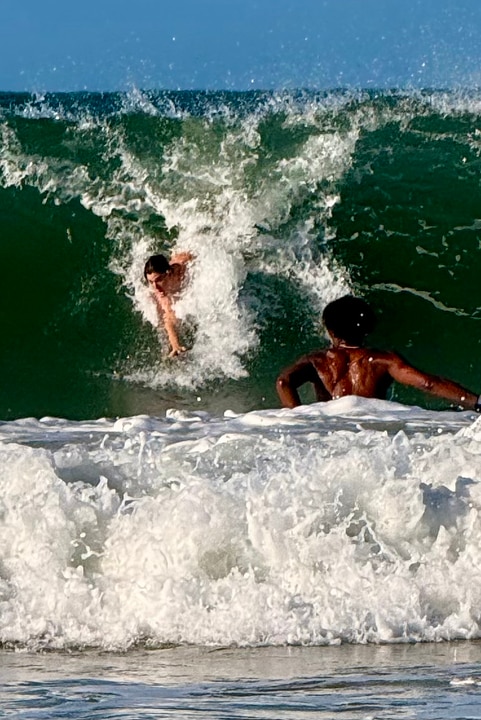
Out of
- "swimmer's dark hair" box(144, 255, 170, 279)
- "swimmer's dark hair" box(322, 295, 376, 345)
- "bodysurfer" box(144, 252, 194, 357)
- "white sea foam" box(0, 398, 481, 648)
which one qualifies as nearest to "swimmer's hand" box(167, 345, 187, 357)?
"bodysurfer" box(144, 252, 194, 357)

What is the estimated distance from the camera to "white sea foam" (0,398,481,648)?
4.31m

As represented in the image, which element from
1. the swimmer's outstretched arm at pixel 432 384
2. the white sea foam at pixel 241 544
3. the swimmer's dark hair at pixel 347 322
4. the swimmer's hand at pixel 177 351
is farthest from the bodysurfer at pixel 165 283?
the white sea foam at pixel 241 544

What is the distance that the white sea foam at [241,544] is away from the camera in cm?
431

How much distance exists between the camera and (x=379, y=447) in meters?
4.95

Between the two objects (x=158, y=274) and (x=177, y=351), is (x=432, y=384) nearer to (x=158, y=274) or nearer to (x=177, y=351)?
(x=177, y=351)

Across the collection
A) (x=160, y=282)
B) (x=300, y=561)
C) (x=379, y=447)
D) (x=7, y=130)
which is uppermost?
(x=7, y=130)

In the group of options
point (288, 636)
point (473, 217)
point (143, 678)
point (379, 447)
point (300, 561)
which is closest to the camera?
point (143, 678)

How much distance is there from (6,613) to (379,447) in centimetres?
149

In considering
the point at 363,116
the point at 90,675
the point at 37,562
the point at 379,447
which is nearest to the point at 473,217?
the point at 363,116

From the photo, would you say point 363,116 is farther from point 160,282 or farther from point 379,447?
point 379,447

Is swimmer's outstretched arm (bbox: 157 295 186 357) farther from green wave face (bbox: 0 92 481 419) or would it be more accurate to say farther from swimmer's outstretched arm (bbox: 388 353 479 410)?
swimmer's outstretched arm (bbox: 388 353 479 410)

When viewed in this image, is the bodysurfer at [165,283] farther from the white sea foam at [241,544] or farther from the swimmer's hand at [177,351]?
the white sea foam at [241,544]

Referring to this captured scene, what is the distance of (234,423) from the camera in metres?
6.39

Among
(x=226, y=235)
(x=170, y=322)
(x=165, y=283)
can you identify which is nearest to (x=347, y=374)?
(x=170, y=322)
